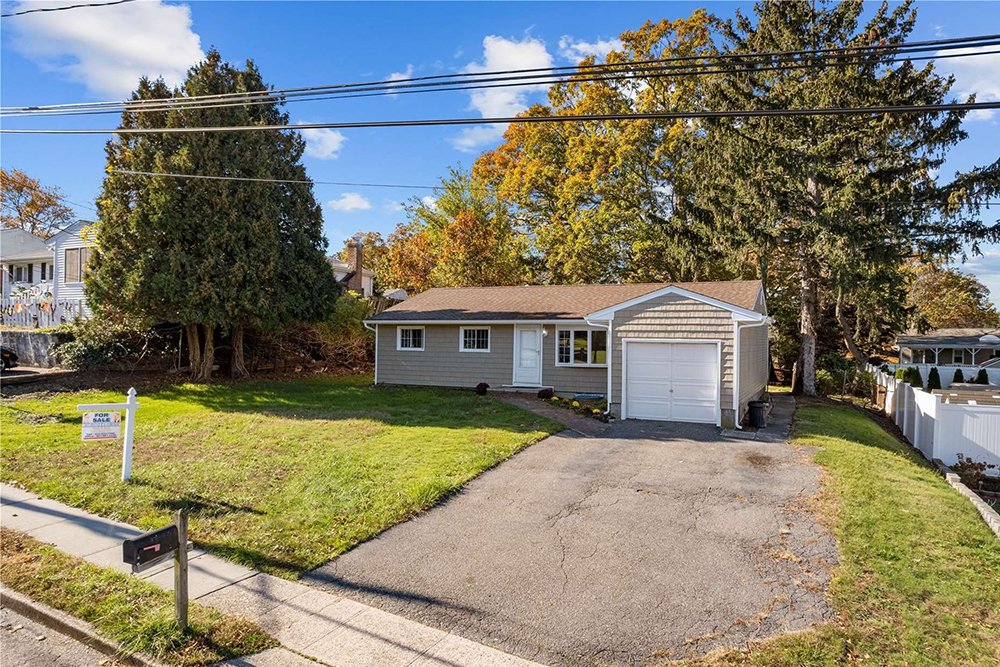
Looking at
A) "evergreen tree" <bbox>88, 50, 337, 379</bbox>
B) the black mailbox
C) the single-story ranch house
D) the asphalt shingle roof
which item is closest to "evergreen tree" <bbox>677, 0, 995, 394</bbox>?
the single-story ranch house

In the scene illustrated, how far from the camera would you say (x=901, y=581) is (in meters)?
5.55

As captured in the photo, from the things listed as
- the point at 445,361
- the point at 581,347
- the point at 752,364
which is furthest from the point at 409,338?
the point at 752,364

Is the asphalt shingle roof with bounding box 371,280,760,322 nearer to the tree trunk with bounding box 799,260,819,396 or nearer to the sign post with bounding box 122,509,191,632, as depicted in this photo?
the tree trunk with bounding box 799,260,819,396

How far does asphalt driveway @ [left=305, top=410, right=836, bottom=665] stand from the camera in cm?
479

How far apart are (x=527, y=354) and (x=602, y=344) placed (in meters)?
2.63

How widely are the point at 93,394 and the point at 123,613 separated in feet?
47.6

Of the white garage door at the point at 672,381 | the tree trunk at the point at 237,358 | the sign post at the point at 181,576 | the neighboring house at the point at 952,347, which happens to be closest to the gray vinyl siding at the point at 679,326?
the white garage door at the point at 672,381

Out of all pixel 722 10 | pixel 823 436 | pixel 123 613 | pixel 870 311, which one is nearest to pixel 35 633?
pixel 123 613

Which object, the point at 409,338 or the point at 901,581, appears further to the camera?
the point at 409,338

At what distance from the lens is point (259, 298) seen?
762 inches

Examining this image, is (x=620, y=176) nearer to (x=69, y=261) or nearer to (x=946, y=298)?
(x=69, y=261)

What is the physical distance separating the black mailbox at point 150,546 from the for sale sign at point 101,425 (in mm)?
4977

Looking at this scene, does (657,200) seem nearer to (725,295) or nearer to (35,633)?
(725,295)

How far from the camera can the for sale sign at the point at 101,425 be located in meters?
8.40
